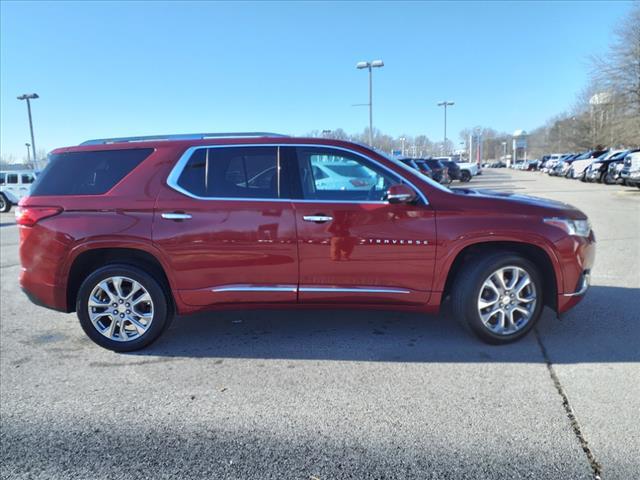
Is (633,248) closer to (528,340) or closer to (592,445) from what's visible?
(528,340)

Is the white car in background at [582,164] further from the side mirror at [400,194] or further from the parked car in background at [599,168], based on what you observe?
the side mirror at [400,194]

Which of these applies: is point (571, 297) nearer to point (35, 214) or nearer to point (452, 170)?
point (35, 214)

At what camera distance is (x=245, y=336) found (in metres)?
4.56

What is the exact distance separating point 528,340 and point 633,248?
5494 mm

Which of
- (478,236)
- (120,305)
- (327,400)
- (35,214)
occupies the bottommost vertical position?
(327,400)

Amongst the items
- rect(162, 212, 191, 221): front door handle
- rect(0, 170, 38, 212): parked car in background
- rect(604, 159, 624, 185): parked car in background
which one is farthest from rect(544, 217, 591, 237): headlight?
rect(0, 170, 38, 212): parked car in background

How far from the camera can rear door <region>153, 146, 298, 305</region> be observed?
3.99 metres

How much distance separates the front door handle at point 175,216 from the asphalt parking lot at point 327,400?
1.22 metres

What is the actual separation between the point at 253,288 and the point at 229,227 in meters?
0.58

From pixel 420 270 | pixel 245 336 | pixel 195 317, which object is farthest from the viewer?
pixel 195 317

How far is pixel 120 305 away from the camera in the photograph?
4195mm

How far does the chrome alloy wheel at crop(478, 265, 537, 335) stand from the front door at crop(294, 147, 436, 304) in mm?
517

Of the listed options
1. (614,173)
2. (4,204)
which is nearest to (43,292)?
(4,204)

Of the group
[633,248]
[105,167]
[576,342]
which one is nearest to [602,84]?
[633,248]
